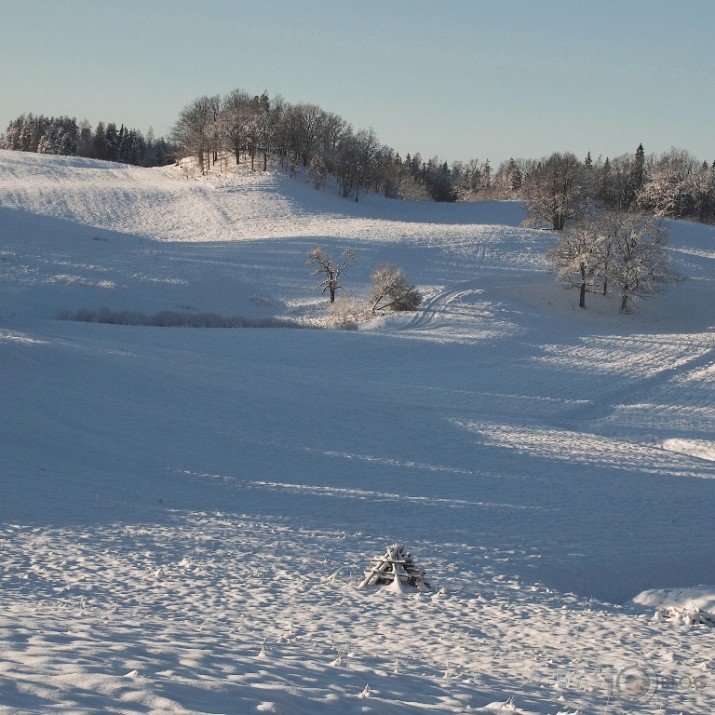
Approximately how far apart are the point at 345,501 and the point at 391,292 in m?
34.7

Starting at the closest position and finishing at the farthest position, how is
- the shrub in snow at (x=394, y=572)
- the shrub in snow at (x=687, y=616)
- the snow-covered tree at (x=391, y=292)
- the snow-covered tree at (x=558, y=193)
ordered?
the shrub in snow at (x=687, y=616) → the shrub in snow at (x=394, y=572) → the snow-covered tree at (x=391, y=292) → the snow-covered tree at (x=558, y=193)

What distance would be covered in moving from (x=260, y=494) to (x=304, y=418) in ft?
27.8

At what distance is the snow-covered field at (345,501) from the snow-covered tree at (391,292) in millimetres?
1762

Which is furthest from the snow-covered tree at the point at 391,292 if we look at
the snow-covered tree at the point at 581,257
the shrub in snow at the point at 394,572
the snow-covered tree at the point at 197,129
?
the snow-covered tree at the point at 197,129

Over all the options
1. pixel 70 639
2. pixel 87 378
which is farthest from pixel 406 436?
pixel 70 639

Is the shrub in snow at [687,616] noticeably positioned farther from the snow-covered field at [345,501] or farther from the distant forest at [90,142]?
the distant forest at [90,142]

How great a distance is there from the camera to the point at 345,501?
20.3 meters

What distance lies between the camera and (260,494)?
20.6 metres

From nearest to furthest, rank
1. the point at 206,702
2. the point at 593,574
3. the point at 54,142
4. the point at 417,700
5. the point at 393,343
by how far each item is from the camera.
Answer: the point at 206,702
the point at 417,700
the point at 593,574
the point at 393,343
the point at 54,142

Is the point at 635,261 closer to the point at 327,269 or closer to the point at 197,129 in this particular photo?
the point at 327,269

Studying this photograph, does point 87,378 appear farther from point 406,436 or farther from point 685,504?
point 685,504

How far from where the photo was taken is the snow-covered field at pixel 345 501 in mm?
8875

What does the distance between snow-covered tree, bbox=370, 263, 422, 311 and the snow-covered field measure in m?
1.76

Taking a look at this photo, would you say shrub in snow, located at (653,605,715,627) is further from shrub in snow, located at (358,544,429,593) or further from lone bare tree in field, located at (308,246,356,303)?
lone bare tree in field, located at (308,246,356,303)
